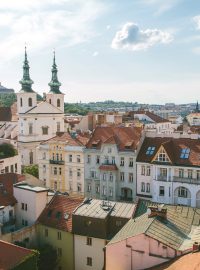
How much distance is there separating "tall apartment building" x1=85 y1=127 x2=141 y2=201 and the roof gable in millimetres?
36014

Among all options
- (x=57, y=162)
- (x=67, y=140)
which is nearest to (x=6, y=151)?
(x=57, y=162)

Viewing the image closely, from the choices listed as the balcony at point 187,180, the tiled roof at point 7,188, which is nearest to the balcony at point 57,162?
the tiled roof at point 7,188

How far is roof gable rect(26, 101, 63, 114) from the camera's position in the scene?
307 feet

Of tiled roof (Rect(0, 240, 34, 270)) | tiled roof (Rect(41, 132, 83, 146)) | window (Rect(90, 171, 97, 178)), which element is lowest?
tiled roof (Rect(0, 240, 34, 270))

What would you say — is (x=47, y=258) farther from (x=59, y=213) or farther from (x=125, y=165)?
(x=125, y=165)

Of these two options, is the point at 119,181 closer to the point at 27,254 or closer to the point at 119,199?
the point at 119,199

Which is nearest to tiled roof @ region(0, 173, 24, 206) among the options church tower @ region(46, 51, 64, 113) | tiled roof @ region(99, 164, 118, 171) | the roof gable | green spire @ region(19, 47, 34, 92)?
tiled roof @ region(99, 164, 118, 171)

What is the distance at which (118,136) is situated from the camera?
59.1 metres

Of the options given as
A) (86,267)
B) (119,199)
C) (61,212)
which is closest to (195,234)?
(86,267)

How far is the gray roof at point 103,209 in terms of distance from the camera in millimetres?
38844

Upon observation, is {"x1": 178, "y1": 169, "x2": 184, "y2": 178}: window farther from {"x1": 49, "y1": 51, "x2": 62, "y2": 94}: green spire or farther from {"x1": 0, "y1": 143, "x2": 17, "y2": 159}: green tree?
{"x1": 49, "y1": 51, "x2": 62, "y2": 94}: green spire

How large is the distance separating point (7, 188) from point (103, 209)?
516 inches

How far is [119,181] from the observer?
188 ft

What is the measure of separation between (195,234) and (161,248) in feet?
12.1
